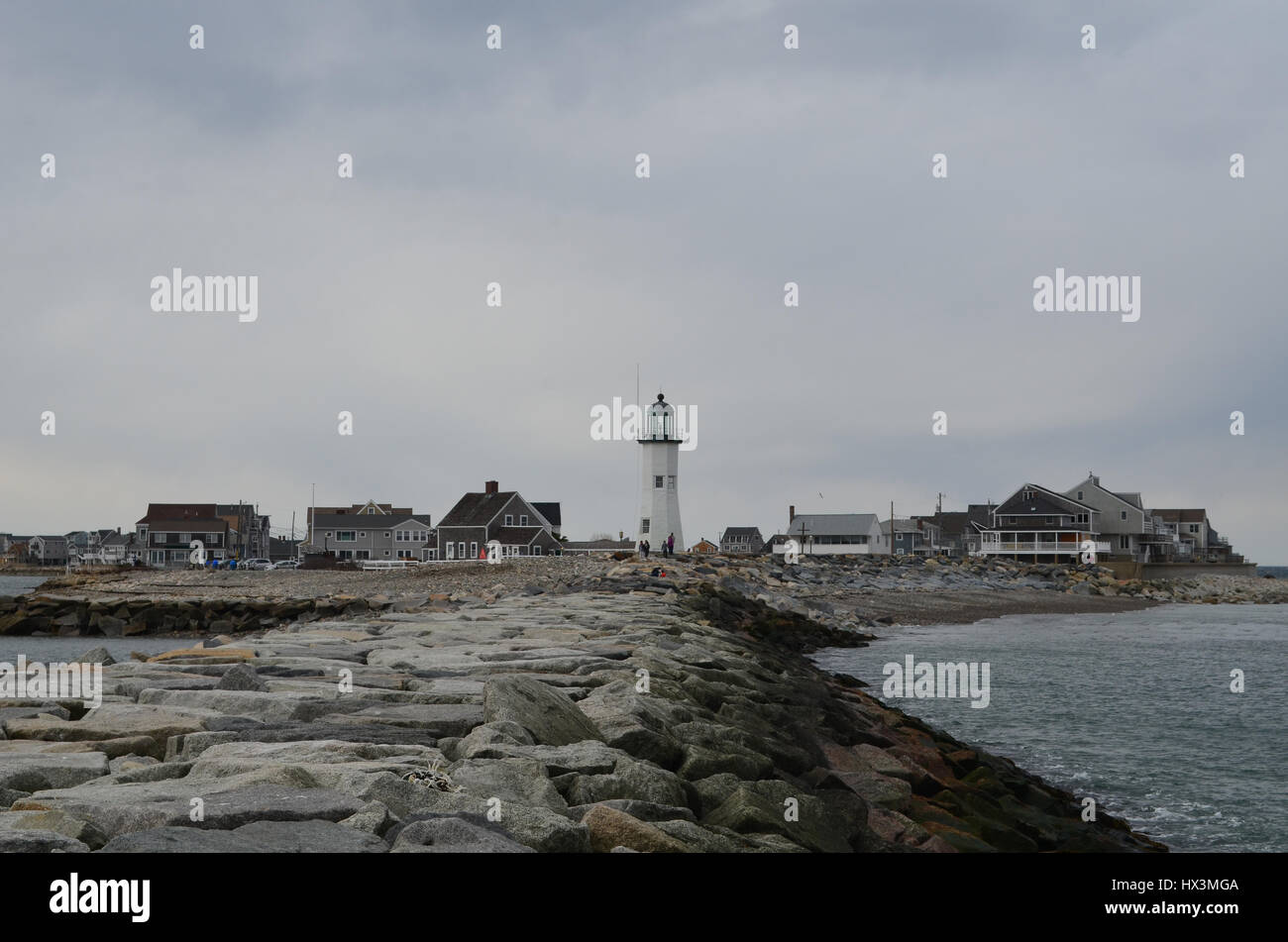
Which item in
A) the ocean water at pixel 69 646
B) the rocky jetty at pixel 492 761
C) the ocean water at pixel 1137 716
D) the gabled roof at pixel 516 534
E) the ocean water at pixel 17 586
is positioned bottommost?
the ocean water at pixel 17 586

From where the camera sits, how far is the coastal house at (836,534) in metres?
79.4

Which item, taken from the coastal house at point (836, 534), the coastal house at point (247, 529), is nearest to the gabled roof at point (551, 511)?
the coastal house at point (836, 534)

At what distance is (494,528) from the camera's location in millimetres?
61438

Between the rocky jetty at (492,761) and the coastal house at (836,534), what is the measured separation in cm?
6594

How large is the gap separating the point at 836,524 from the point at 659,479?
117 feet

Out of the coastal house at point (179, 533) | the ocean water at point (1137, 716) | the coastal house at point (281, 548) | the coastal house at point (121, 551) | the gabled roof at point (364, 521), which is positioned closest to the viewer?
the ocean water at point (1137, 716)

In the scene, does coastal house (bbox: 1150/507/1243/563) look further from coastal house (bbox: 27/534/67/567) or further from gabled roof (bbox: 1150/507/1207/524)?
coastal house (bbox: 27/534/67/567)

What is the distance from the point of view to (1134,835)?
1069 centimetres

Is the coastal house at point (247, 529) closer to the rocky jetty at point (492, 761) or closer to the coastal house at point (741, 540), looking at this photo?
the coastal house at point (741, 540)

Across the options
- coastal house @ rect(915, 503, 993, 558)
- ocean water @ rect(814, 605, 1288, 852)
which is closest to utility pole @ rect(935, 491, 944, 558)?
coastal house @ rect(915, 503, 993, 558)
